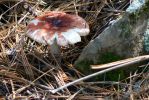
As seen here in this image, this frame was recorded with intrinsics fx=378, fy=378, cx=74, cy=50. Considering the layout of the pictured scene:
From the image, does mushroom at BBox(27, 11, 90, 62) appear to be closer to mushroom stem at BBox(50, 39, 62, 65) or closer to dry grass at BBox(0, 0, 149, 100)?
mushroom stem at BBox(50, 39, 62, 65)

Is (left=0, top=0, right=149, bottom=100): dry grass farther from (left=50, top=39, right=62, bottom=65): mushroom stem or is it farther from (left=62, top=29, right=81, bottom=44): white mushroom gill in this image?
(left=62, top=29, right=81, bottom=44): white mushroom gill

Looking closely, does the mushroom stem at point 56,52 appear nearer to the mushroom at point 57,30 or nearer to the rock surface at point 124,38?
the mushroom at point 57,30

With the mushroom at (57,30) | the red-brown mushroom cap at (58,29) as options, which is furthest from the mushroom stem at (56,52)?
the red-brown mushroom cap at (58,29)

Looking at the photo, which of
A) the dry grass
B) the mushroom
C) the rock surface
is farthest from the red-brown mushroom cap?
the dry grass

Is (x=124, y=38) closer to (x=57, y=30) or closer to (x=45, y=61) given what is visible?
(x=57, y=30)

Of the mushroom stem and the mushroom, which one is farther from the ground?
the mushroom

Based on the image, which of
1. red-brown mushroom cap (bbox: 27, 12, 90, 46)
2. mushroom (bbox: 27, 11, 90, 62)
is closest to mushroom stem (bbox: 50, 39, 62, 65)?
mushroom (bbox: 27, 11, 90, 62)

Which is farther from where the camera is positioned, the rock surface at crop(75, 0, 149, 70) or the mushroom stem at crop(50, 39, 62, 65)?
the mushroom stem at crop(50, 39, 62, 65)
